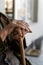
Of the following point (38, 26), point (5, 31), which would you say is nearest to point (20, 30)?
point (5, 31)

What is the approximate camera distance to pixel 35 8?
3.20 metres

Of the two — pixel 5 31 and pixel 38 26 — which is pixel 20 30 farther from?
pixel 38 26

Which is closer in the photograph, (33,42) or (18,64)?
(18,64)

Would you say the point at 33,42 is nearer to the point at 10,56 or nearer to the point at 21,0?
the point at 21,0

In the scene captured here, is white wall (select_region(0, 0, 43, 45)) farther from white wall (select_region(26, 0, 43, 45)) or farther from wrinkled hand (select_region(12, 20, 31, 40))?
wrinkled hand (select_region(12, 20, 31, 40))

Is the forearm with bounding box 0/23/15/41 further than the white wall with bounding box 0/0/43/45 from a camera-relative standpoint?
No

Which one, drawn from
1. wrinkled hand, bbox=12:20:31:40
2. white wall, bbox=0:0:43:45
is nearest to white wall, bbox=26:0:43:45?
white wall, bbox=0:0:43:45

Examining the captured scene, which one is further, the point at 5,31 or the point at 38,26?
the point at 38,26

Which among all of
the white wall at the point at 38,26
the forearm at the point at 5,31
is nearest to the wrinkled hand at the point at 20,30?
the forearm at the point at 5,31

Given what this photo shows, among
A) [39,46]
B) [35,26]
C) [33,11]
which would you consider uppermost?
[33,11]

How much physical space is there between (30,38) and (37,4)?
0.74 meters

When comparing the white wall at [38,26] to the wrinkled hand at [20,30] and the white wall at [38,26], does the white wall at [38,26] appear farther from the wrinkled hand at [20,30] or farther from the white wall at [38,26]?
the wrinkled hand at [20,30]

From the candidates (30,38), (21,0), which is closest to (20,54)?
(21,0)

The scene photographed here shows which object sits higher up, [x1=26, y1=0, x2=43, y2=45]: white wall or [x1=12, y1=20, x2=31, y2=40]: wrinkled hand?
[x1=12, y1=20, x2=31, y2=40]: wrinkled hand
